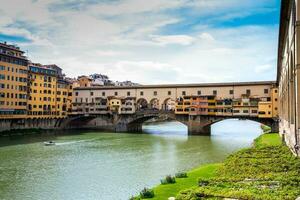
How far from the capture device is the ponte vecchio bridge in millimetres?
54625

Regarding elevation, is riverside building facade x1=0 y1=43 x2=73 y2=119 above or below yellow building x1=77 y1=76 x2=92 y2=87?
below

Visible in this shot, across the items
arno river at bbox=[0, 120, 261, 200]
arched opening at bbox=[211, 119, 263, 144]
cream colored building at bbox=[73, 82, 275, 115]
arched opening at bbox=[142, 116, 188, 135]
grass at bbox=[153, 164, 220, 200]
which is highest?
cream colored building at bbox=[73, 82, 275, 115]

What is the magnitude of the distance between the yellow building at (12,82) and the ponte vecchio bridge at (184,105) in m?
12.0

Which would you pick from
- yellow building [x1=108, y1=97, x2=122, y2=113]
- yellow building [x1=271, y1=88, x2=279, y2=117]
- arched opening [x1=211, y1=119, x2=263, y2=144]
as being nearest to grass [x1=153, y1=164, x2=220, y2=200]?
arched opening [x1=211, y1=119, x2=263, y2=144]

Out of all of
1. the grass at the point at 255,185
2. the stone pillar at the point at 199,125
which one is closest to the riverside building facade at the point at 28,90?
the stone pillar at the point at 199,125

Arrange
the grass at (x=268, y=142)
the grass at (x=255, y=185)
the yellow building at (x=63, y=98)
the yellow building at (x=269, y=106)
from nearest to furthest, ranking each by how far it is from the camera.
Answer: the grass at (x=255, y=185) < the grass at (x=268, y=142) < the yellow building at (x=269, y=106) < the yellow building at (x=63, y=98)

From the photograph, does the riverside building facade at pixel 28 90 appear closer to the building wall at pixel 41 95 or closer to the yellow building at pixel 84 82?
the building wall at pixel 41 95

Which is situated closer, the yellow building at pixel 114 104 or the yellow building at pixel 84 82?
the yellow building at pixel 114 104

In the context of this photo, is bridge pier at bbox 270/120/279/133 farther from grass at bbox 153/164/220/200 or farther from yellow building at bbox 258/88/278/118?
grass at bbox 153/164/220/200

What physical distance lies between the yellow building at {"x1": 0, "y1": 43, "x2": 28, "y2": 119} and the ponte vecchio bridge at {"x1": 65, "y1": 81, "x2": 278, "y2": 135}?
39.3 feet

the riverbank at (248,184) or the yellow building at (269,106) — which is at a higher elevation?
the yellow building at (269,106)

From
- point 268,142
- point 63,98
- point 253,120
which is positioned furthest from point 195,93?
point 268,142

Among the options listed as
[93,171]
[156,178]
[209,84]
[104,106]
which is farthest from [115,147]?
[104,106]

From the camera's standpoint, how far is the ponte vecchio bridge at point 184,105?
54625mm
